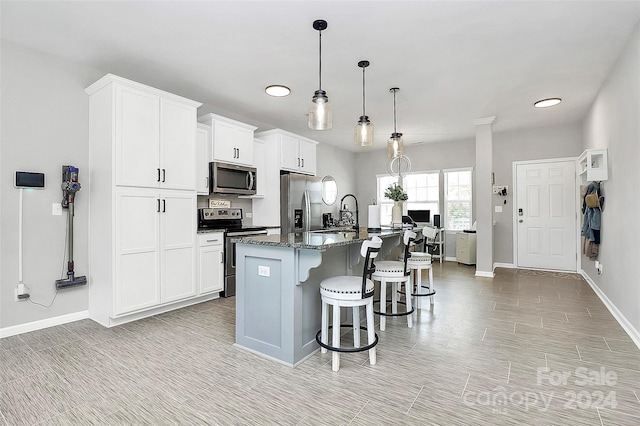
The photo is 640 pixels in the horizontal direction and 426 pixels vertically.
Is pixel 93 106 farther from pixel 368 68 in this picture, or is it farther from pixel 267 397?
pixel 267 397

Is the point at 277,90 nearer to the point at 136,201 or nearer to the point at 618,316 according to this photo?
the point at 136,201

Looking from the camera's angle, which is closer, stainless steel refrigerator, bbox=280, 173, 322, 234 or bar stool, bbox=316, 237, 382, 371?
bar stool, bbox=316, 237, 382, 371

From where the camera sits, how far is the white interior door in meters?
5.83

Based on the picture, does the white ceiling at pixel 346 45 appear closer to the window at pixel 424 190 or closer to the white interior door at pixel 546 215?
the white interior door at pixel 546 215

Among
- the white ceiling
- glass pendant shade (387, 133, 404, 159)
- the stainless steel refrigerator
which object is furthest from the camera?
the stainless steel refrigerator

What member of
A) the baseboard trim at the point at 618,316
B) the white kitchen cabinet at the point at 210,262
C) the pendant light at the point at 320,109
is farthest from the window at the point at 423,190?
the pendant light at the point at 320,109

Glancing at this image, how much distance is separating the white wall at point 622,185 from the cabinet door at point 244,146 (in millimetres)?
4208

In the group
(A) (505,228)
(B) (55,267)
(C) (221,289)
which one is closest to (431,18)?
(C) (221,289)

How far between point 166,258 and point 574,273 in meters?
6.47

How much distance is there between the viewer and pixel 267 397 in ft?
6.38

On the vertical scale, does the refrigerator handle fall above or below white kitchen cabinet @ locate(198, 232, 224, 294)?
above

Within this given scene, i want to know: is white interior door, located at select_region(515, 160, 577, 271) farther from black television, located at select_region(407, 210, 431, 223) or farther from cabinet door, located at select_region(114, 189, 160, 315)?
cabinet door, located at select_region(114, 189, 160, 315)

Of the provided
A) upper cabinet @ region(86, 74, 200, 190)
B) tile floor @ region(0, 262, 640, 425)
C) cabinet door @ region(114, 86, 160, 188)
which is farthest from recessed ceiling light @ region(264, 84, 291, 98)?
tile floor @ region(0, 262, 640, 425)

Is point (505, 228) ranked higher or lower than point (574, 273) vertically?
higher
